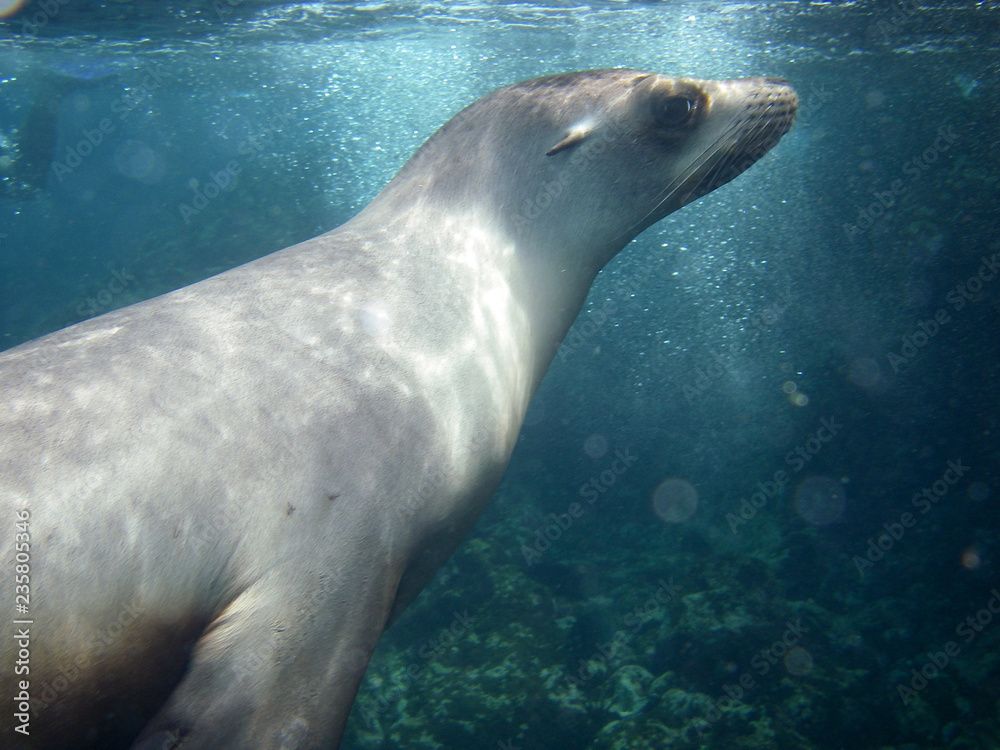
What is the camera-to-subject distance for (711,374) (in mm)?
14398

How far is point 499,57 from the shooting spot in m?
22.4

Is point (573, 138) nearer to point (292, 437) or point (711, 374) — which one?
point (292, 437)

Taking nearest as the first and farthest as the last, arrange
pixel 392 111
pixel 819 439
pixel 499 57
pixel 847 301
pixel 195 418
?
pixel 195 418, pixel 819 439, pixel 847 301, pixel 499 57, pixel 392 111

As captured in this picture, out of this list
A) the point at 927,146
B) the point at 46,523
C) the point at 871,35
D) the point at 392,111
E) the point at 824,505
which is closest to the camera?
the point at 46,523

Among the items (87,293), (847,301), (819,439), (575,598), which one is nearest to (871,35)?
(847,301)

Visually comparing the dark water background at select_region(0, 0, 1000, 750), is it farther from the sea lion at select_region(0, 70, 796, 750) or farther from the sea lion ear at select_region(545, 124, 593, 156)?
the sea lion ear at select_region(545, 124, 593, 156)

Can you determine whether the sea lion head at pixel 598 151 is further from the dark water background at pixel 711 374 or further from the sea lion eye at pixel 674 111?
the dark water background at pixel 711 374

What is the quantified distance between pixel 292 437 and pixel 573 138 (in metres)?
1.78

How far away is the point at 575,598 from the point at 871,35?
16.6 m

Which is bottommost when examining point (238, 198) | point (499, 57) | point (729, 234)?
point (729, 234)

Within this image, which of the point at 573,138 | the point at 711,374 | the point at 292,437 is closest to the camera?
the point at 292,437

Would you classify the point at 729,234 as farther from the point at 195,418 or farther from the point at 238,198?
the point at 195,418

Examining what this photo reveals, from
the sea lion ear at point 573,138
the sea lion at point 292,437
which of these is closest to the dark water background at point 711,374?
the sea lion at point 292,437

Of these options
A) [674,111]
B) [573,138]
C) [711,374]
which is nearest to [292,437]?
[573,138]
